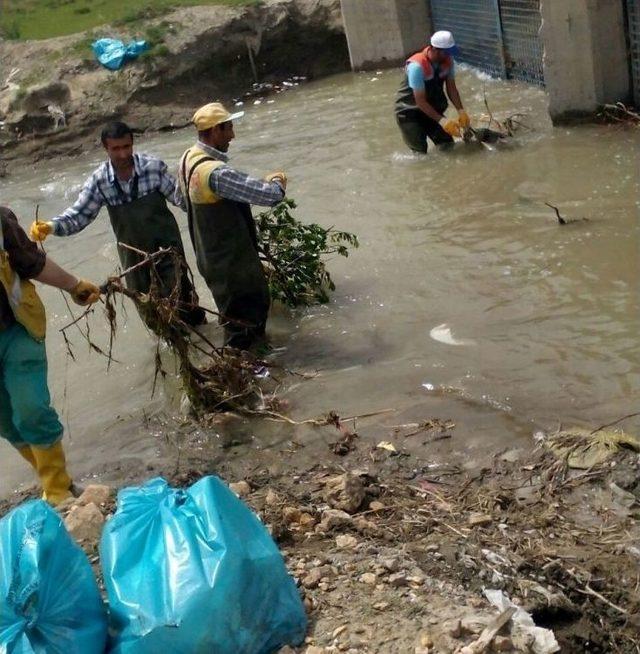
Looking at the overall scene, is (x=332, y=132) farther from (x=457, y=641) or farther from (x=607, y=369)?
(x=457, y=641)

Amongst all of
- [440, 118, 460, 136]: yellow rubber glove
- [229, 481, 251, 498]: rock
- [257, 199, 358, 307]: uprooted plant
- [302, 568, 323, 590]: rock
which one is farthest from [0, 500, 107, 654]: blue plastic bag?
[440, 118, 460, 136]: yellow rubber glove

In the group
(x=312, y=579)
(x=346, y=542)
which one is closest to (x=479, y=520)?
(x=346, y=542)

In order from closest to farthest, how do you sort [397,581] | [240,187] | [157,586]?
[157,586] < [397,581] < [240,187]

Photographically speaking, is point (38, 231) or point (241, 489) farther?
point (38, 231)

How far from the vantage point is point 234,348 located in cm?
595

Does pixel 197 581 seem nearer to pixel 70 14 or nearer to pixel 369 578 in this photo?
pixel 369 578

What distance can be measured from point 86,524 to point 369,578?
131 cm

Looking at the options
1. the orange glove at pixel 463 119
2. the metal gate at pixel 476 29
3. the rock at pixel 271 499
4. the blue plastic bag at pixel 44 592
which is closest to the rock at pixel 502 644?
the blue plastic bag at pixel 44 592

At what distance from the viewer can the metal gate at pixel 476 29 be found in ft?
42.1

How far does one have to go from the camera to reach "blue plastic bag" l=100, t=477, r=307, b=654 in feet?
9.60

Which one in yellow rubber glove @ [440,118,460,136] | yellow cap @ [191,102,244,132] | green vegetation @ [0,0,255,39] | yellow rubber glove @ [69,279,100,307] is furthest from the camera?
green vegetation @ [0,0,255,39]

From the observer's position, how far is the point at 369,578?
3434mm

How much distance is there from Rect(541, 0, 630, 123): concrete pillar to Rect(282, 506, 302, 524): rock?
7171mm

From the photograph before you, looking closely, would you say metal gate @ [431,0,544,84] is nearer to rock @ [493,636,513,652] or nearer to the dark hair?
the dark hair
